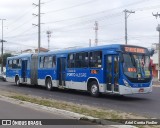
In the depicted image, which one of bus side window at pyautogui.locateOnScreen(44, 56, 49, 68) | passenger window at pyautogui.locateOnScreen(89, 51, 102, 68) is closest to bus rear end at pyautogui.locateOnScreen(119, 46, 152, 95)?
passenger window at pyautogui.locateOnScreen(89, 51, 102, 68)

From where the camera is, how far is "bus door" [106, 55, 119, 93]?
20.7 metres

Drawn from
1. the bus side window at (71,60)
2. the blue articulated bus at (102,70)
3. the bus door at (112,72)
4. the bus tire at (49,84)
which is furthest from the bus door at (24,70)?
the bus door at (112,72)

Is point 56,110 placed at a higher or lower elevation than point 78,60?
lower

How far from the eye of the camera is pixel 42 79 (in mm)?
29891

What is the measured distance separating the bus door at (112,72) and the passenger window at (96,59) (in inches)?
26.9

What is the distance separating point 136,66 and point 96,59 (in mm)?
2646

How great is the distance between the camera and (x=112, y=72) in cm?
2116

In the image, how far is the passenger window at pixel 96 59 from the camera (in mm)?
22058

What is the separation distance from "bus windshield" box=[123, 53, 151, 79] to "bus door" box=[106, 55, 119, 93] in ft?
1.70

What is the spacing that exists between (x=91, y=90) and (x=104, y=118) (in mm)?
10238

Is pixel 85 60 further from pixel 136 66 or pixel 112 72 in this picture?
pixel 136 66

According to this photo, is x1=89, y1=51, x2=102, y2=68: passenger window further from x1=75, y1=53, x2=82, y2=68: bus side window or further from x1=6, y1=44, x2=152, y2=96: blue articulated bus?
x1=75, y1=53, x2=82, y2=68: bus side window

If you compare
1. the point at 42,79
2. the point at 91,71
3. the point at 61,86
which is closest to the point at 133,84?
the point at 91,71

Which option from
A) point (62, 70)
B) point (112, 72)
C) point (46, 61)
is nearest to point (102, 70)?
point (112, 72)
